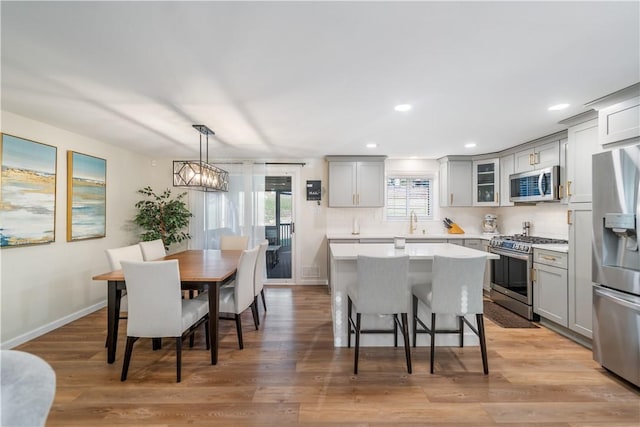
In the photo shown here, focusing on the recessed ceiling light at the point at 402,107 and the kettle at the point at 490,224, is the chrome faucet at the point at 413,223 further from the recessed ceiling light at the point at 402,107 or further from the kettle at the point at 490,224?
the recessed ceiling light at the point at 402,107

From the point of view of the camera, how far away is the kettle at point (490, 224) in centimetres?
490

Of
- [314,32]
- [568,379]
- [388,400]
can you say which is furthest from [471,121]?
[388,400]

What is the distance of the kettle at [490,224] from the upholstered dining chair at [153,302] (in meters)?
4.87

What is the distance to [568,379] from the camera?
7.29ft

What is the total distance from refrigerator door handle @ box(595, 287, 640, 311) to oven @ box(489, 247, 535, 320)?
111 cm

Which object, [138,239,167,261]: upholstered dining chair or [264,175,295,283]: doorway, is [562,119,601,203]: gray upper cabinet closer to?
[264,175,295,283]: doorway

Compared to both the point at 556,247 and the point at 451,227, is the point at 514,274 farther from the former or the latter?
the point at 451,227

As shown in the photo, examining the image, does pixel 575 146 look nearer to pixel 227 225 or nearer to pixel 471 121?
pixel 471 121

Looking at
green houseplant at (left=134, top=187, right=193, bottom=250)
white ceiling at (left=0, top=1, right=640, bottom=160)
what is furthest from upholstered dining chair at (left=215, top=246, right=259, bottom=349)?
green houseplant at (left=134, top=187, right=193, bottom=250)

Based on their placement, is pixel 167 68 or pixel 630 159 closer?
pixel 167 68

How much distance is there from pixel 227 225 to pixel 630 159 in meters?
4.81

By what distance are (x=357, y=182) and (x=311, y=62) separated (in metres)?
3.16

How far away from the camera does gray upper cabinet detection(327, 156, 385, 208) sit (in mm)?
4809

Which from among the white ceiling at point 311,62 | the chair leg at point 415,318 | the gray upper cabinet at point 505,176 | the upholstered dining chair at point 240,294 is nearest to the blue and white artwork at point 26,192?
the white ceiling at point 311,62
